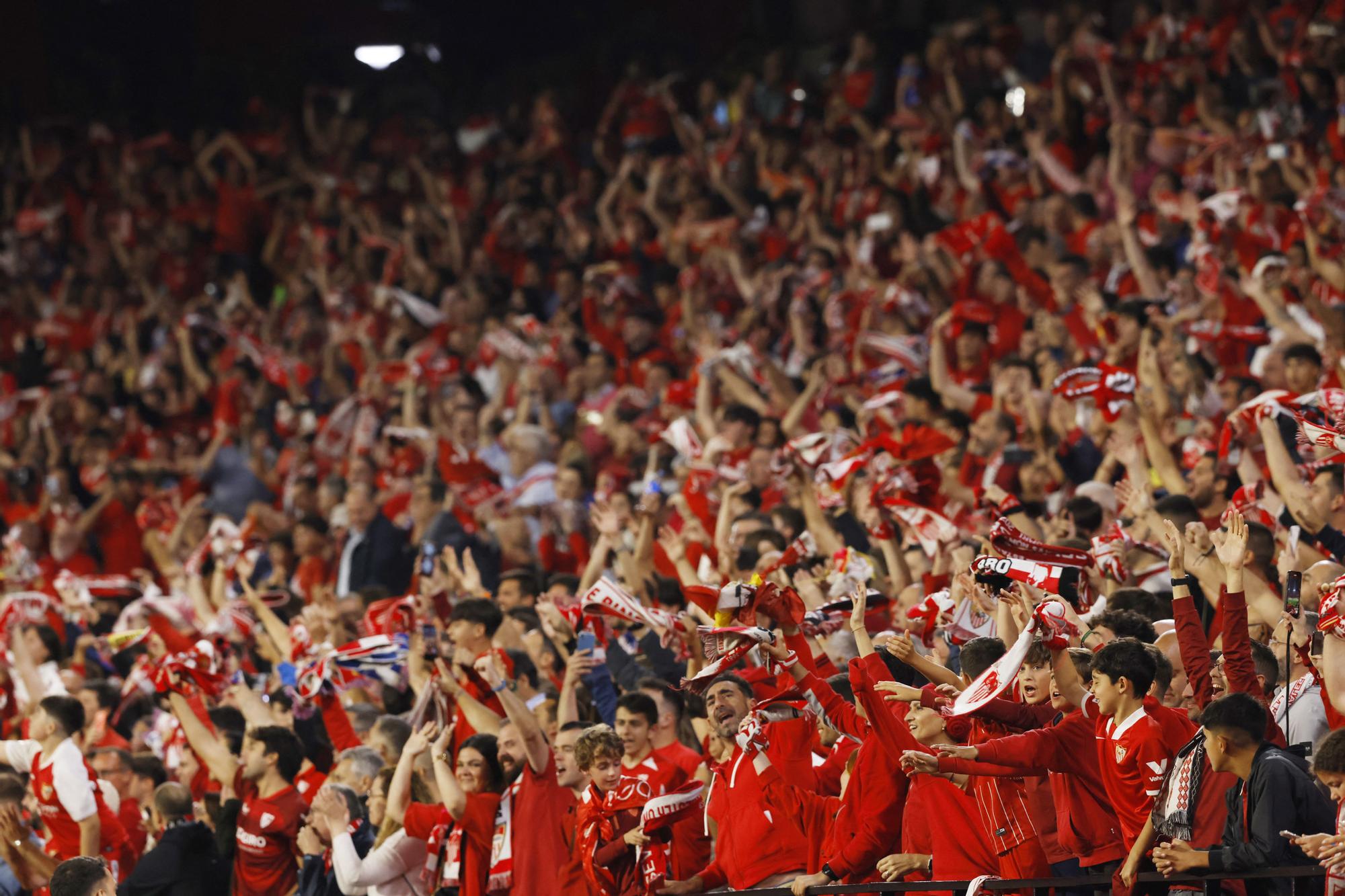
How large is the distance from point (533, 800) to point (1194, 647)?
2.38 meters

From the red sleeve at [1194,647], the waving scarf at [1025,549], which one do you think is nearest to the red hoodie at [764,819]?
the waving scarf at [1025,549]

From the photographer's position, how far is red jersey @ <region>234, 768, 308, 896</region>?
7.33 metres

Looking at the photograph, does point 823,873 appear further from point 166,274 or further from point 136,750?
point 166,274

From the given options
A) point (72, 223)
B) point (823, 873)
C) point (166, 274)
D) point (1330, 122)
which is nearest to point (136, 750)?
point (823, 873)

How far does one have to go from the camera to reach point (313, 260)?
17172mm

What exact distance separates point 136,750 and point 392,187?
31.1 feet

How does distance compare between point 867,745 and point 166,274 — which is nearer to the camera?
point 867,745

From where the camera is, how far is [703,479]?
9922 millimetres

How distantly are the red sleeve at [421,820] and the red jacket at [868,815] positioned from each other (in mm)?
1691

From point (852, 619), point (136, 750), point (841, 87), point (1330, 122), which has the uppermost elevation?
point (841, 87)

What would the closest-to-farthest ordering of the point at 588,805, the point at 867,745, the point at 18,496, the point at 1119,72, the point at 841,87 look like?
the point at 867,745, the point at 588,805, the point at 1119,72, the point at 18,496, the point at 841,87

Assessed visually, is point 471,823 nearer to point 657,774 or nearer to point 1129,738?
point 657,774

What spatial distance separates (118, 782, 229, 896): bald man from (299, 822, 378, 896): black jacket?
0.42m

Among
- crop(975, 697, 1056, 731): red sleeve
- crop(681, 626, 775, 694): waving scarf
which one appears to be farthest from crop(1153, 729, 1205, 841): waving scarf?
crop(681, 626, 775, 694): waving scarf
